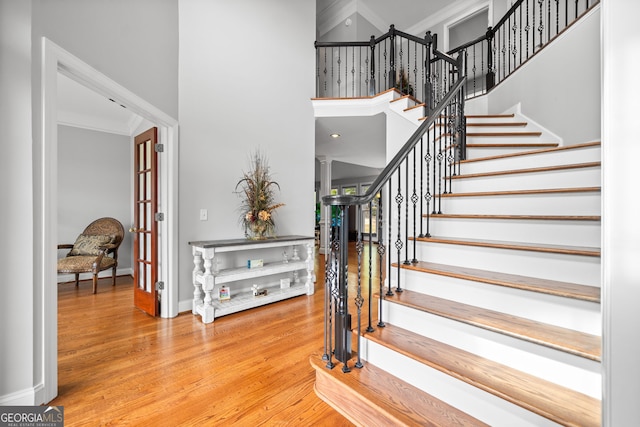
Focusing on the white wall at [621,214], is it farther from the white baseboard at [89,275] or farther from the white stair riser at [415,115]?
the white baseboard at [89,275]

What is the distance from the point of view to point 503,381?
120cm

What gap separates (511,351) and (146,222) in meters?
3.55

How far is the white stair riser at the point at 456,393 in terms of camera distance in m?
1.09

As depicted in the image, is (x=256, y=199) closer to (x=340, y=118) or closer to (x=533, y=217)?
(x=340, y=118)

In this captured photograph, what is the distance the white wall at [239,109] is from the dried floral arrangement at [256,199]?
0.09m

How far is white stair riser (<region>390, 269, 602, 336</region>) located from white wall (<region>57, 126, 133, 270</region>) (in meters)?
Answer: 5.25

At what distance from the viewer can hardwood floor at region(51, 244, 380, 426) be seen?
152 cm

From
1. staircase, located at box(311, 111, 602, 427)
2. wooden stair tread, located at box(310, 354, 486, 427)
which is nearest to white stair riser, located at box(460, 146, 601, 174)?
staircase, located at box(311, 111, 602, 427)

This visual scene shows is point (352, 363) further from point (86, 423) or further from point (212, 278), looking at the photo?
point (212, 278)

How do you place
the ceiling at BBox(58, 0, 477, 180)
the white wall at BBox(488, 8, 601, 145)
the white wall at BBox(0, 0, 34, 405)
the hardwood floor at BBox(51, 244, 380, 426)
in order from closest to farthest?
the white wall at BBox(0, 0, 34, 405)
the hardwood floor at BBox(51, 244, 380, 426)
the white wall at BBox(488, 8, 601, 145)
the ceiling at BBox(58, 0, 477, 180)

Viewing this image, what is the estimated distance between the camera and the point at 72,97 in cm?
387

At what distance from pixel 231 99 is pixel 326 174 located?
3745mm

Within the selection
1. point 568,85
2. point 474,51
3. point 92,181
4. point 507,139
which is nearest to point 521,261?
point 507,139

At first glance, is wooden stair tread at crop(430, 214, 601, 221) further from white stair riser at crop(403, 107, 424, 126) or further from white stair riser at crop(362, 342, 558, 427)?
white stair riser at crop(403, 107, 424, 126)
